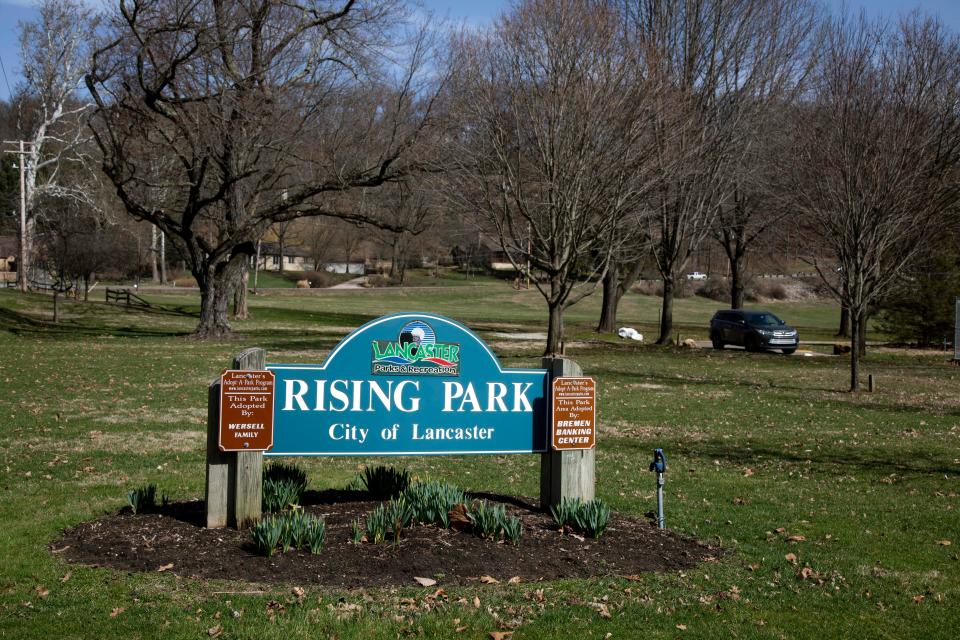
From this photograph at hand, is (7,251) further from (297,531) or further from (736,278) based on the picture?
(297,531)

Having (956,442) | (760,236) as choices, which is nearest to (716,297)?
(760,236)

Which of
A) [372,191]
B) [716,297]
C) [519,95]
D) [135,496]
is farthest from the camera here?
[716,297]

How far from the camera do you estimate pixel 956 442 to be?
1355 cm

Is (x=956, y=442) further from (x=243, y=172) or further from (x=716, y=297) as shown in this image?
(x=716, y=297)

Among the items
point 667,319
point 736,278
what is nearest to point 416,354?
point 667,319

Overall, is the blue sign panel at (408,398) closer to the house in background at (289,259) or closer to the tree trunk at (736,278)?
the tree trunk at (736,278)

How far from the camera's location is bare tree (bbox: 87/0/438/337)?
26.2 metres

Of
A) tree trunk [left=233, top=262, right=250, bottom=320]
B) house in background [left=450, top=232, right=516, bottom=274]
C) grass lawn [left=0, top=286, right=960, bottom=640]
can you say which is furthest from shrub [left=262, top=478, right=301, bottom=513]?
house in background [left=450, top=232, right=516, bottom=274]

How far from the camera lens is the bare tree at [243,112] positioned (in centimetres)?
2622

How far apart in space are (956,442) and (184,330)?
93.6 feet

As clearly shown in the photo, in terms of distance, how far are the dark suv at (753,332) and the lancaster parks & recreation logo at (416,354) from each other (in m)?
27.6

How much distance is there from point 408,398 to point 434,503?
878 mm

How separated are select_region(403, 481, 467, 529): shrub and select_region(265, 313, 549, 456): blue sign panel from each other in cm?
33

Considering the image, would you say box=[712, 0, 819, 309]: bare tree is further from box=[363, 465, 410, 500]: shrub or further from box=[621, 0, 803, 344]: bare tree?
box=[363, 465, 410, 500]: shrub
